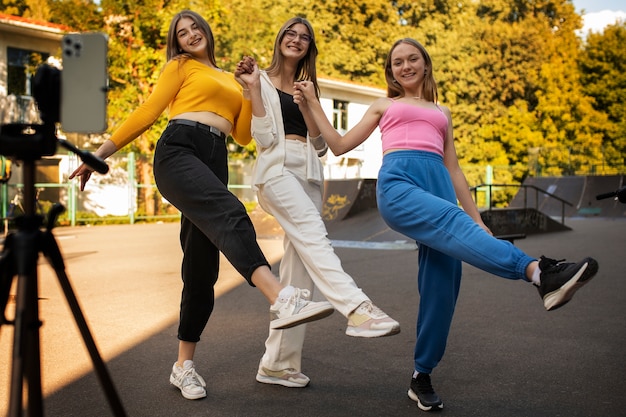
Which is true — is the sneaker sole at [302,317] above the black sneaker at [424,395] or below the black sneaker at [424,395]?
above

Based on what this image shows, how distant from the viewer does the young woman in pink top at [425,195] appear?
3.14 meters

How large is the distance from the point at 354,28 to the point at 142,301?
131 ft

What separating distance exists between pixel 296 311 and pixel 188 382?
1.14 metres

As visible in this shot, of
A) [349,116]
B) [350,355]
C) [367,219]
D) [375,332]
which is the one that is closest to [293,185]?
[375,332]

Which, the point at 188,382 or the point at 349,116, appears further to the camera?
the point at 349,116

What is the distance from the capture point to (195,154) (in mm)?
3541

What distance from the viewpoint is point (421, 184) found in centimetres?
351

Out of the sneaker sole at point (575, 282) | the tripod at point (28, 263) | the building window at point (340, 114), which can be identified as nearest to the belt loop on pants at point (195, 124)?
the tripod at point (28, 263)

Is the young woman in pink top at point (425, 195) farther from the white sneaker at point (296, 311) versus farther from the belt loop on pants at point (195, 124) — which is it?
the white sneaker at point (296, 311)

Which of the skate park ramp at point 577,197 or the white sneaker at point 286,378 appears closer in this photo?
the white sneaker at point 286,378

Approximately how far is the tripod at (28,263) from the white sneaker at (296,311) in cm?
97

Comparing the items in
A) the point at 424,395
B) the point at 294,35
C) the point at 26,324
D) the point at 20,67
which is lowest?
the point at 424,395

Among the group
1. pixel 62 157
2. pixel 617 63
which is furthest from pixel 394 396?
pixel 617 63

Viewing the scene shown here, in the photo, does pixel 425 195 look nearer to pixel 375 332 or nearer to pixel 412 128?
pixel 412 128
